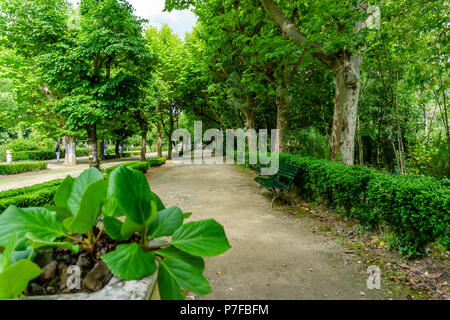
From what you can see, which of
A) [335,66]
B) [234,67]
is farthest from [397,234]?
[234,67]

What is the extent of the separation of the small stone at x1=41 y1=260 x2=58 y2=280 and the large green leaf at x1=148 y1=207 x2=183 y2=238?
1.05ft

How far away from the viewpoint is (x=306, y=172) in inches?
250

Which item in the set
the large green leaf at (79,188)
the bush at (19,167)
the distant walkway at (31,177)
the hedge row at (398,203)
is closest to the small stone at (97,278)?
the large green leaf at (79,188)

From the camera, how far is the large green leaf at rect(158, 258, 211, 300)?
0.68 meters

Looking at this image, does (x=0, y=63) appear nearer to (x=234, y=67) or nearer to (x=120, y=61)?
(x=120, y=61)

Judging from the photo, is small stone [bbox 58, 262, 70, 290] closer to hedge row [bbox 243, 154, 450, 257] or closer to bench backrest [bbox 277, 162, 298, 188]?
hedge row [bbox 243, 154, 450, 257]

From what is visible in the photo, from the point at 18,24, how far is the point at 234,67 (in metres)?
10.9

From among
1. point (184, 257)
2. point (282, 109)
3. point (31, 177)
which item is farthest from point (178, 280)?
point (31, 177)

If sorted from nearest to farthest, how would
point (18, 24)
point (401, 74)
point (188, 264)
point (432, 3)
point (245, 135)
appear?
point (188, 264)
point (432, 3)
point (401, 74)
point (18, 24)
point (245, 135)

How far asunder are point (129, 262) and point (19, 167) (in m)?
20.1

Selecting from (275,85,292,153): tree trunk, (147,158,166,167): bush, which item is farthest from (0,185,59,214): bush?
(147,158,166,167): bush

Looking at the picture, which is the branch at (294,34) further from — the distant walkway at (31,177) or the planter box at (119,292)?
the distant walkway at (31,177)

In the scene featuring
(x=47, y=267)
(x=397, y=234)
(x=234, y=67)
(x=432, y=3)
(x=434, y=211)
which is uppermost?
(x=234, y=67)

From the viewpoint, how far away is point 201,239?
742 mm
